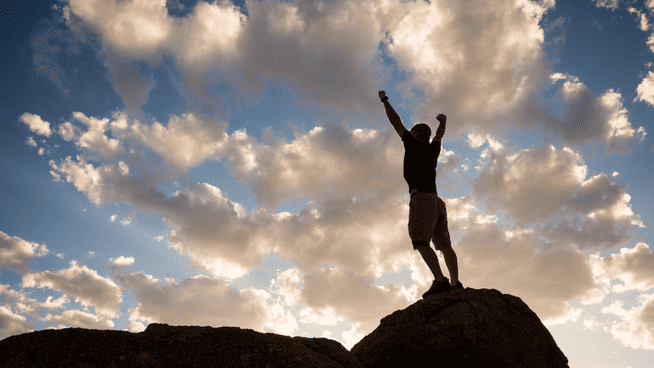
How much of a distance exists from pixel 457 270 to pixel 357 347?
2352 millimetres

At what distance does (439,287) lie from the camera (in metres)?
6.93

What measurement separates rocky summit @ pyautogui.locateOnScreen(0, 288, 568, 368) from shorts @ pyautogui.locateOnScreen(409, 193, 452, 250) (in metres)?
1.08

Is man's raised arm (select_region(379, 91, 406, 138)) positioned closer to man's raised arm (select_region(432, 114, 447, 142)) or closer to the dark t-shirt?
the dark t-shirt

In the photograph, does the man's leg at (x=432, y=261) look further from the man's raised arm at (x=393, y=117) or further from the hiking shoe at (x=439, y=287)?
the man's raised arm at (x=393, y=117)

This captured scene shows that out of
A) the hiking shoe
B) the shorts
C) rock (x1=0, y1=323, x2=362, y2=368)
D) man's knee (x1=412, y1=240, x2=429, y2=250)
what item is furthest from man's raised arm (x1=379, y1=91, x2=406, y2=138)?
rock (x1=0, y1=323, x2=362, y2=368)

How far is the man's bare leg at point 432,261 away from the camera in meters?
6.99

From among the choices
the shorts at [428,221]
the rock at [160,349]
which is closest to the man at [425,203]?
the shorts at [428,221]

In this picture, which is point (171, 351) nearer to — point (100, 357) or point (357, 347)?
point (100, 357)

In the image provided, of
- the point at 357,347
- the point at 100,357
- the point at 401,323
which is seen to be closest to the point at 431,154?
the point at 401,323

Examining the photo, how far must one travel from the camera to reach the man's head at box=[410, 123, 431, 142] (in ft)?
25.5

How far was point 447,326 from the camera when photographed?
227 inches

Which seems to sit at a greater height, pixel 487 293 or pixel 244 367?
pixel 487 293

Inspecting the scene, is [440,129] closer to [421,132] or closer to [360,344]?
[421,132]

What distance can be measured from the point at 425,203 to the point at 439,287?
4.75 ft
